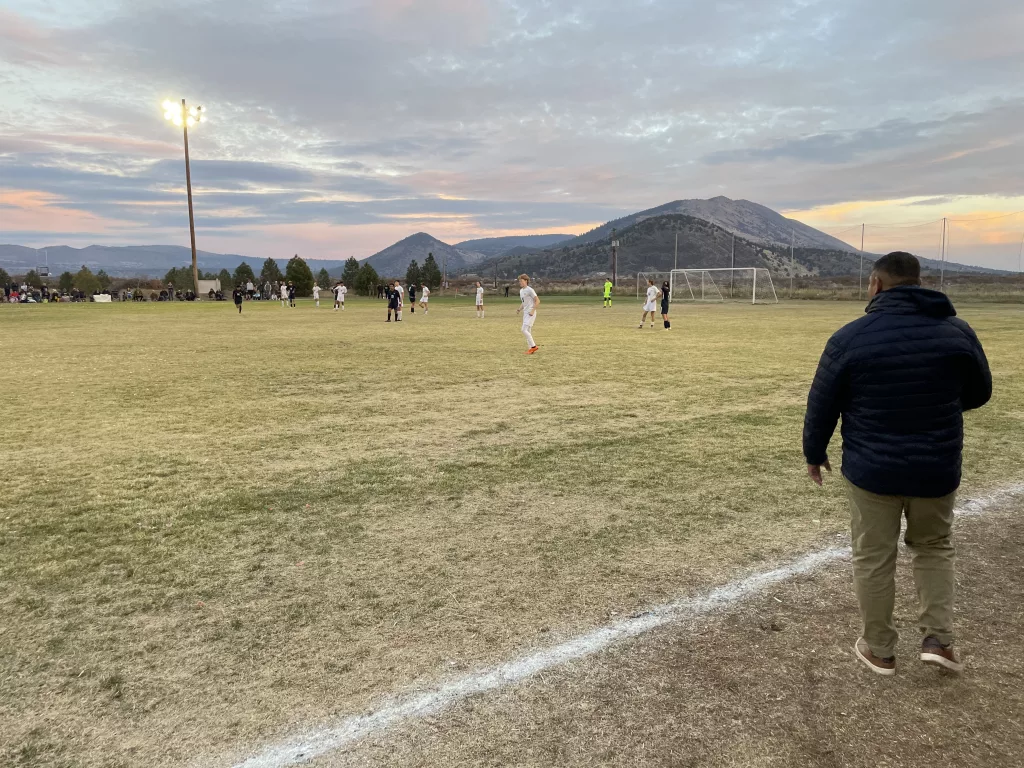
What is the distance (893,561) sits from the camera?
3.17 m

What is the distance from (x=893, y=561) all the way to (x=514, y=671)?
1.87 metres

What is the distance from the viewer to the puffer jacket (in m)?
3.03

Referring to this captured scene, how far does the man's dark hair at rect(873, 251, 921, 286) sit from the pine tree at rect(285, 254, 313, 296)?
8718 cm

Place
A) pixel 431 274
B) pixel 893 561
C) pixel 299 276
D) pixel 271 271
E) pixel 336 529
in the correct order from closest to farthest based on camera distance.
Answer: pixel 893 561, pixel 336 529, pixel 299 276, pixel 431 274, pixel 271 271

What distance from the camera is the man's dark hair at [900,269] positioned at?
3.15m

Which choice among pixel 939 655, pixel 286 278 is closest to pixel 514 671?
pixel 939 655

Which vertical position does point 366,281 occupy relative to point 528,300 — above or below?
above

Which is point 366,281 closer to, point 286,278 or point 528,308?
point 286,278

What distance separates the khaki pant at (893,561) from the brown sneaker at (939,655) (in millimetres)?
30

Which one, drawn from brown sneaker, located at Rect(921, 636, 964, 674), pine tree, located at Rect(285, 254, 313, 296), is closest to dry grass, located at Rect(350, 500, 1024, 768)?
brown sneaker, located at Rect(921, 636, 964, 674)

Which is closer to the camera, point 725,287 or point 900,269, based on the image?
point 900,269

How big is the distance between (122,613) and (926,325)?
4460 millimetres

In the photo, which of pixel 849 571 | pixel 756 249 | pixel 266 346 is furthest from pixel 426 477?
pixel 756 249

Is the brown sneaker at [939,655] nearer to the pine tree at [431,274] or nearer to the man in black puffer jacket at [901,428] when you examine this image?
the man in black puffer jacket at [901,428]
